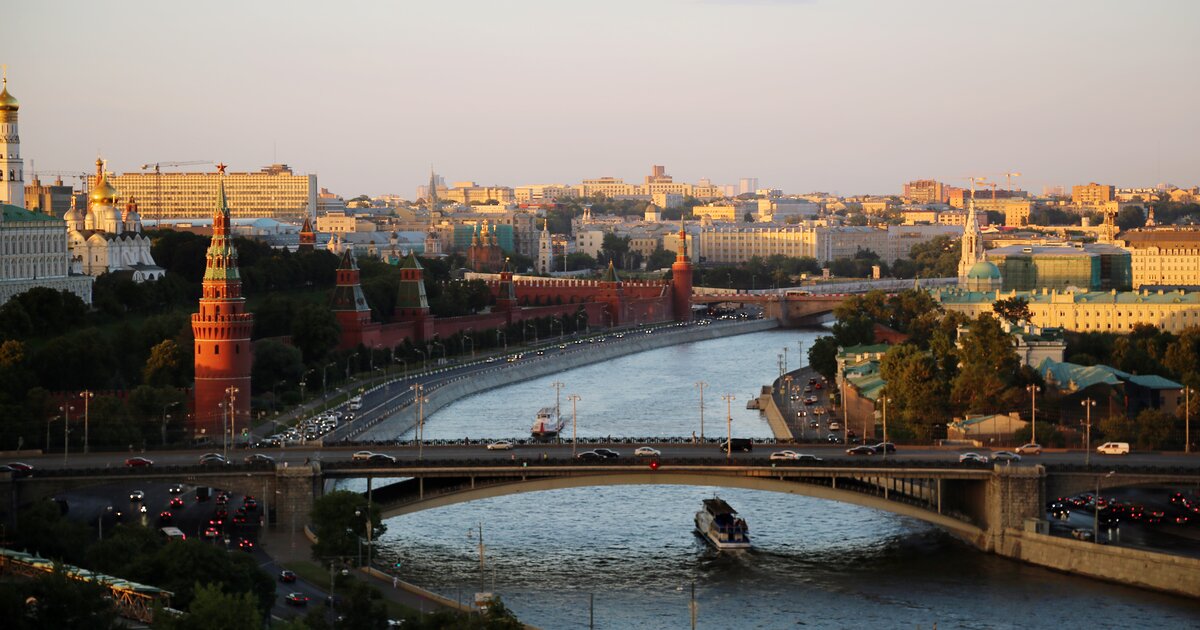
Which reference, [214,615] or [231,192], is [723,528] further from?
[231,192]

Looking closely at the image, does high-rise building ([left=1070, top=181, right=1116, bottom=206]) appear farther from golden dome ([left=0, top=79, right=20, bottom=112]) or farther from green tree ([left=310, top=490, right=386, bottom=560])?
green tree ([left=310, top=490, right=386, bottom=560])

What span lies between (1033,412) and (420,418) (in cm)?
1313

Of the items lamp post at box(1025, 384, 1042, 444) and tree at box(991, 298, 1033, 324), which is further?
tree at box(991, 298, 1033, 324)

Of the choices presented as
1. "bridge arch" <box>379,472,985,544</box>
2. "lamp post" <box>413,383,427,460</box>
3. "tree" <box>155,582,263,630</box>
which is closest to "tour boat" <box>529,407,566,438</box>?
"lamp post" <box>413,383,427,460</box>

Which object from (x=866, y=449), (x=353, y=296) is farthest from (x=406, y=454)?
(x=353, y=296)

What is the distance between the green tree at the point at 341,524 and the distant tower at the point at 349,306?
90.0 ft

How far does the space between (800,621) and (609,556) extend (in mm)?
4572

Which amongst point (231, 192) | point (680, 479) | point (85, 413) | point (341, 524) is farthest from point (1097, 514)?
point (231, 192)

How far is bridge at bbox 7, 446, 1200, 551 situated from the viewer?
31297 mm

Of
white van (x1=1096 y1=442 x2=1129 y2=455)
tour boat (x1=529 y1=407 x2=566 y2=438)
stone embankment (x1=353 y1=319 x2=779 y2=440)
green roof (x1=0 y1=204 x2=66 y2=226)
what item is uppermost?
green roof (x1=0 y1=204 x2=66 y2=226)

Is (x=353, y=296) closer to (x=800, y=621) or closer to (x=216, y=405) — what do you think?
(x=216, y=405)

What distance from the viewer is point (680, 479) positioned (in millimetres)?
31891

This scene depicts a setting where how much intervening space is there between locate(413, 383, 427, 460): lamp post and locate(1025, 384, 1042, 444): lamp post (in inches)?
390

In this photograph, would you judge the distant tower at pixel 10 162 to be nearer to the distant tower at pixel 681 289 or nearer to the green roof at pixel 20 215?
the green roof at pixel 20 215
